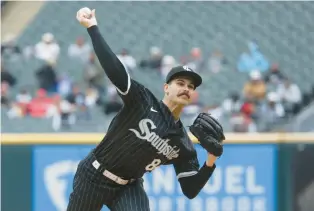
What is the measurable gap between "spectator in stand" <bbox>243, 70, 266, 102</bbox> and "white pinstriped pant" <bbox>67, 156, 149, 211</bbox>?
17.3 ft

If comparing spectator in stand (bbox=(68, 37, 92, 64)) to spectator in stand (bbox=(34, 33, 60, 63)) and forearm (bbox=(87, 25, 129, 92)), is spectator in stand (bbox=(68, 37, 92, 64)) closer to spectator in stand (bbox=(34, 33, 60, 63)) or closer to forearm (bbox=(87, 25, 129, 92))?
spectator in stand (bbox=(34, 33, 60, 63))

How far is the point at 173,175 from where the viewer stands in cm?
652

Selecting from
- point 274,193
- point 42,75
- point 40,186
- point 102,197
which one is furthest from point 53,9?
point 102,197

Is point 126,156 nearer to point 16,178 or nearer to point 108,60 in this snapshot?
point 108,60

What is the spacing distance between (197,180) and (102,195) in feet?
1.91

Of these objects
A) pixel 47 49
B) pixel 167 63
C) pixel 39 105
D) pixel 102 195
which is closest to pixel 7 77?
pixel 47 49

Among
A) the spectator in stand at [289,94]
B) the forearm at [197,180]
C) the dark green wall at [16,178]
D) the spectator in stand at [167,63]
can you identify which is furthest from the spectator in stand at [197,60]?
the forearm at [197,180]

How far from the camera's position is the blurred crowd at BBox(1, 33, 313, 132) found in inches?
335

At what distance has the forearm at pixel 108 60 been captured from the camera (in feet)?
11.2

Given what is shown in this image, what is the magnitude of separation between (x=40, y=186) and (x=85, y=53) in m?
4.33

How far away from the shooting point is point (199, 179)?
4000mm

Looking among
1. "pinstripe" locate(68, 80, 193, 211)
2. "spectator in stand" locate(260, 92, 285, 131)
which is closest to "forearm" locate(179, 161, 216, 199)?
"pinstripe" locate(68, 80, 193, 211)

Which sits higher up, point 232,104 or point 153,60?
point 153,60

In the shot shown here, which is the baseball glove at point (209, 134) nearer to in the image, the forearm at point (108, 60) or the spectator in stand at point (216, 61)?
the forearm at point (108, 60)
